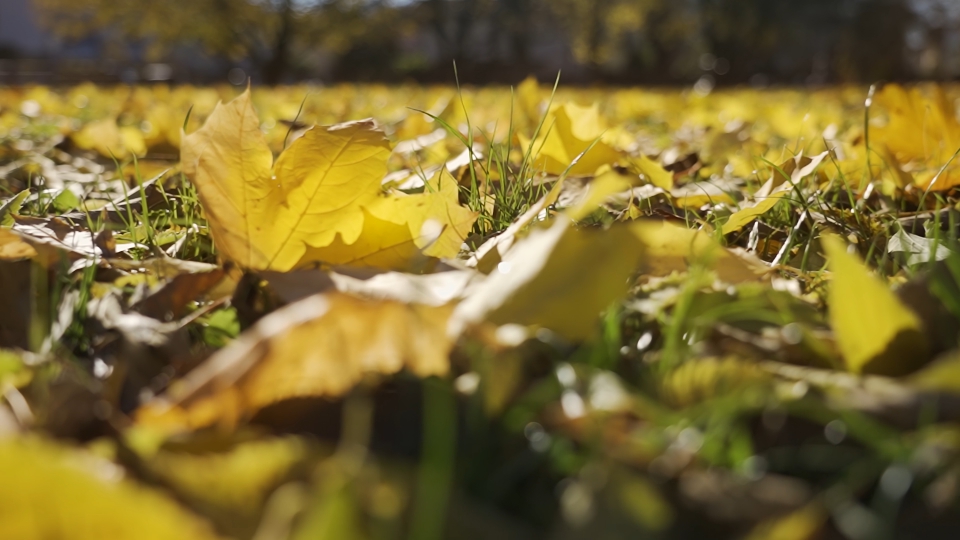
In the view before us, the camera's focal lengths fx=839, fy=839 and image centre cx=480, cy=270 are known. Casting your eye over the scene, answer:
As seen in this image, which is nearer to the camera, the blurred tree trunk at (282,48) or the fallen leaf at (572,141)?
the fallen leaf at (572,141)

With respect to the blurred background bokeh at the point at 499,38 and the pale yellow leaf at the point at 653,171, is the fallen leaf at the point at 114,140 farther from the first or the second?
the blurred background bokeh at the point at 499,38

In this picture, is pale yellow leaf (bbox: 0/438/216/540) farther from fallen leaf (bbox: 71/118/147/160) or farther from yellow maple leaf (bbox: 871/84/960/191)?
fallen leaf (bbox: 71/118/147/160)

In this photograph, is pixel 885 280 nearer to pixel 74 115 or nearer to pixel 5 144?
pixel 5 144

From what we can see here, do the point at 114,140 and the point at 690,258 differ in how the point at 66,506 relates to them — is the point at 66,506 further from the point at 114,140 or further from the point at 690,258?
the point at 114,140

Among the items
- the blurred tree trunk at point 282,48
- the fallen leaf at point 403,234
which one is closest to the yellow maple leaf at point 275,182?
the fallen leaf at point 403,234

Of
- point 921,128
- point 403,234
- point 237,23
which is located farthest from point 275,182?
point 237,23

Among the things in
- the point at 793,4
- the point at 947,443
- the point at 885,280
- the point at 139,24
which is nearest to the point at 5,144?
the point at 885,280

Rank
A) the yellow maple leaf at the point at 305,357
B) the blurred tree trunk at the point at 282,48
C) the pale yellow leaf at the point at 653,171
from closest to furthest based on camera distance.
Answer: the yellow maple leaf at the point at 305,357
the pale yellow leaf at the point at 653,171
the blurred tree trunk at the point at 282,48
